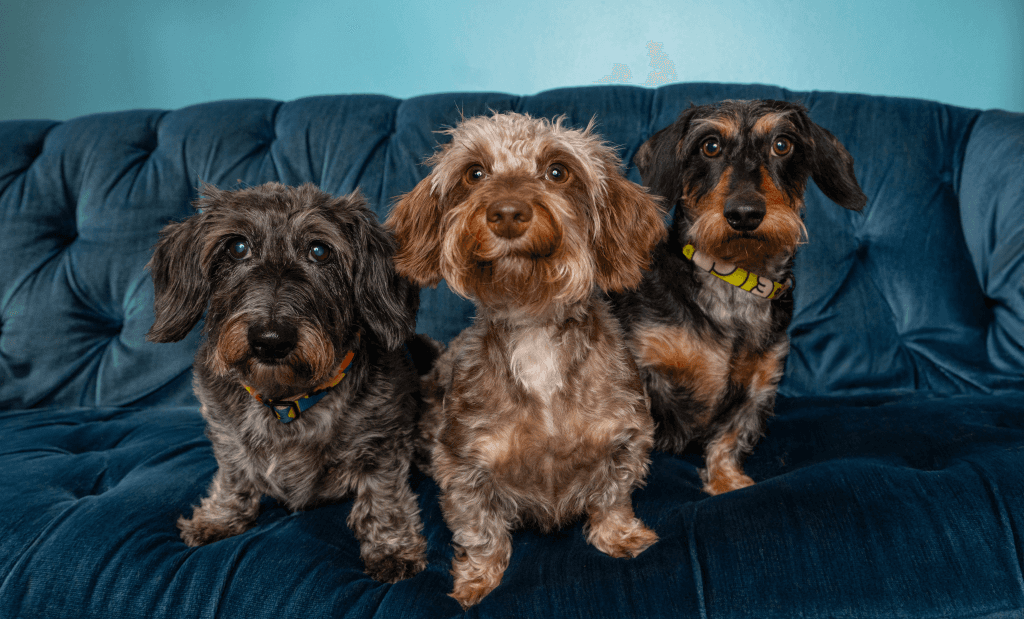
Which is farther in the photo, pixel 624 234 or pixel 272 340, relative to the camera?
pixel 624 234

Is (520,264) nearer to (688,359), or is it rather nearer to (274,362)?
(274,362)

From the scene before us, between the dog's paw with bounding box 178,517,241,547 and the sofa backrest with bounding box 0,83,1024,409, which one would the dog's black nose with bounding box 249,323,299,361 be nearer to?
the dog's paw with bounding box 178,517,241,547

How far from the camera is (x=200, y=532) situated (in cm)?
171

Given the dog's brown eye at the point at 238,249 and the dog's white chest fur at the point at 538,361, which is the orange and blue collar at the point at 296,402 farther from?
the dog's white chest fur at the point at 538,361

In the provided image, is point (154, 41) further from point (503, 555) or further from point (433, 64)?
point (503, 555)

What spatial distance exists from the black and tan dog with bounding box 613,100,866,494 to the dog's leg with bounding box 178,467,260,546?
1356mm

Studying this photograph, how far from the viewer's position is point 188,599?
4.86 feet

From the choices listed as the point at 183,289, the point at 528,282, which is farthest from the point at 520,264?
the point at 183,289

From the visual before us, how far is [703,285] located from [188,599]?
70.9 inches

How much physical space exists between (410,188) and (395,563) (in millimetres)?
1862

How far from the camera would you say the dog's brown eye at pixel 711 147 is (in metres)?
1.97

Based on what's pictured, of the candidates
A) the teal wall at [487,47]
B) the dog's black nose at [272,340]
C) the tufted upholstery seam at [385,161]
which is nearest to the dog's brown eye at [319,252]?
A: the dog's black nose at [272,340]

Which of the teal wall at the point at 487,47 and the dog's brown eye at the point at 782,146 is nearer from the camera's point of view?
the dog's brown eye at the point at 782,146

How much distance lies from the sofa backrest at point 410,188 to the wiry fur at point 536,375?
1193 mm
